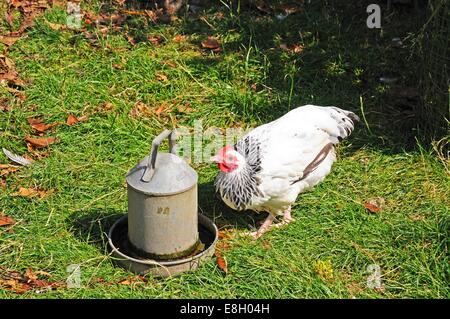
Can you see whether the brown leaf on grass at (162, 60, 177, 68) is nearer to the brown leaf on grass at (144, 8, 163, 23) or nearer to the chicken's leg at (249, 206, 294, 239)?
the brown leaf on grass at (144, 8, 163, 23)

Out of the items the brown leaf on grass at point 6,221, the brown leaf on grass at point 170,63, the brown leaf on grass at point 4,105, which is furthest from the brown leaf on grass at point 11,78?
→ the brown leaf on grass at point 6,221

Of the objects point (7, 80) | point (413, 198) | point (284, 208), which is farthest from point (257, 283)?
point (7, 80)

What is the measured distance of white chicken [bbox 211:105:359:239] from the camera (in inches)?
180

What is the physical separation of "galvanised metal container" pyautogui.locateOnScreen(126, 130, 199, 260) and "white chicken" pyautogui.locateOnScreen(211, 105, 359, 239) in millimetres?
419

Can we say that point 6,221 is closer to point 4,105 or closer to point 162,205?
point 162,205

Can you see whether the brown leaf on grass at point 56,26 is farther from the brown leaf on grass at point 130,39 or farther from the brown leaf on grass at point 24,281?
the brown leaf on grass at point 24,281

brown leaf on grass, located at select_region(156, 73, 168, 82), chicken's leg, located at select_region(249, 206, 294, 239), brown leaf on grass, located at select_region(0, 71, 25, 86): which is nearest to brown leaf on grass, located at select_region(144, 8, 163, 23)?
brown leaf on grass, located at select_region(156, 73, 168, 82)

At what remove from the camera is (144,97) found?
5.83m

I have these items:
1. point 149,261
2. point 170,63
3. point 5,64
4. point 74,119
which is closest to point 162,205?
point 149,261

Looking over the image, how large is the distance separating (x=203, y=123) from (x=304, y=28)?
5.43ft

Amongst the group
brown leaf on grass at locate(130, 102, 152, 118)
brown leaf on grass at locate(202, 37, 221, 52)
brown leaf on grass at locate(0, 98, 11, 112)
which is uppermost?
brown leaf on grass at locate(202, 37, 221, 52)

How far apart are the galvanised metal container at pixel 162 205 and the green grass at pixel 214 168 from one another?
0.19 metres

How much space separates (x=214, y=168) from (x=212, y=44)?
161 centimetres

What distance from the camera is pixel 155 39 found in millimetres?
6516
